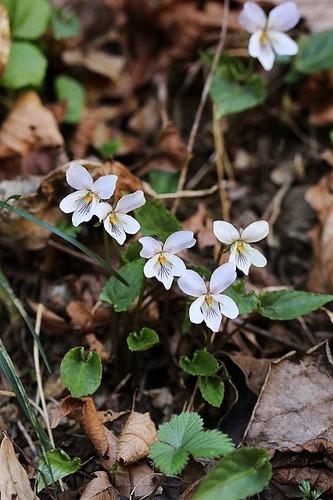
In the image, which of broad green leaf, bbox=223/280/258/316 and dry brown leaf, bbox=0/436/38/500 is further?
A: broad green leaf, bbox=223/280/258/316

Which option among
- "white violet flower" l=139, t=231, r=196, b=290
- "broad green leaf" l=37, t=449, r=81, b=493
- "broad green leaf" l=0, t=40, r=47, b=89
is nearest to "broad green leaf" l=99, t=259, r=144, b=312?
"white violet flower" l=139, t=231, r=196, b=290

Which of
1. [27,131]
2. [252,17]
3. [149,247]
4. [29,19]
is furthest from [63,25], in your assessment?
[149,247]

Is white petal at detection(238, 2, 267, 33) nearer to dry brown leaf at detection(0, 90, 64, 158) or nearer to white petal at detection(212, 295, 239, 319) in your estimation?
dry brown leaf at detection(0, 90, 64, 158)

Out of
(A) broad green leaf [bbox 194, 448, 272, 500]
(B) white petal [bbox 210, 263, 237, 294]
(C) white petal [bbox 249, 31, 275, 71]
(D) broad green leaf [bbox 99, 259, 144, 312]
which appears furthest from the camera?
(C) white petal [bbox 249, 31, 275, 71]

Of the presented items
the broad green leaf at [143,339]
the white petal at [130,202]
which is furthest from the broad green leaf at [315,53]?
the broad green leaf at [143,339]

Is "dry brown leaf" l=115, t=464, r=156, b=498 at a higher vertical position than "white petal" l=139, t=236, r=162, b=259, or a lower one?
lower

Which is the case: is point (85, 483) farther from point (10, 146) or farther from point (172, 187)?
point (10, 146)

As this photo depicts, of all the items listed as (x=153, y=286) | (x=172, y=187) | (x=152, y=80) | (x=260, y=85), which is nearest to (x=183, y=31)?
(x=152, y=80)

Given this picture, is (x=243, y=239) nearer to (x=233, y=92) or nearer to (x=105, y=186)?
(x=105, y=186)

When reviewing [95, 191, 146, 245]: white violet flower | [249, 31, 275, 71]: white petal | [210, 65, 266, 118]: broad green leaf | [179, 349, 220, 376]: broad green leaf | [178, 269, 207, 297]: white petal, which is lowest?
[179, 349, 220, 376]: broad green leaf
